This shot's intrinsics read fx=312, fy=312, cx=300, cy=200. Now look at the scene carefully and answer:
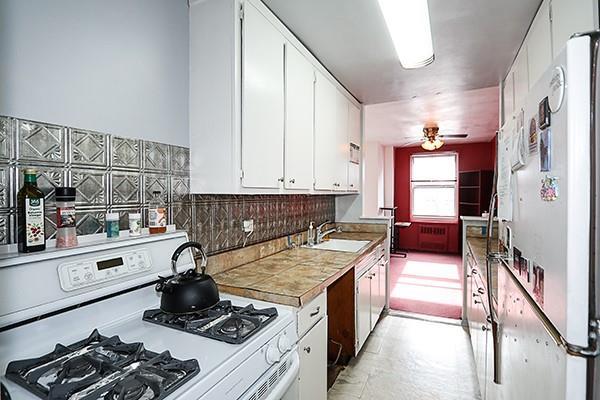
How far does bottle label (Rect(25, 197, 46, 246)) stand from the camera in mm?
958

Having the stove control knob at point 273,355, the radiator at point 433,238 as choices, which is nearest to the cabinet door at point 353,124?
the stove control knob at point 273,355

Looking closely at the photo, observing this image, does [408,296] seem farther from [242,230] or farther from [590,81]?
[590,81]

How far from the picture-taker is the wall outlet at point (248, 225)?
206 cm

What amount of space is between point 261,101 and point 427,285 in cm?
411

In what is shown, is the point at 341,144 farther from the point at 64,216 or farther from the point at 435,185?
the point at 435,185

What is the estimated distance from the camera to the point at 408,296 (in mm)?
4211

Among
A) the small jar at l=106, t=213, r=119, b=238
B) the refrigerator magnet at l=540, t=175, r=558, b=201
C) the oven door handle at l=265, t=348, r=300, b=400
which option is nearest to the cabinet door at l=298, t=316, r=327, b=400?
the oven door handle at l=265, t=348, r=300, b=400

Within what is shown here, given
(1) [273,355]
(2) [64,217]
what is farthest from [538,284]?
(2) [64,217]

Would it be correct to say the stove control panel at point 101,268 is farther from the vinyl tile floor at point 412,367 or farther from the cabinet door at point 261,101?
the vinyl tile floor at point 412,367

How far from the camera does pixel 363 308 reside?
2.56 metres

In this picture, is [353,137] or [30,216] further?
[353,137]

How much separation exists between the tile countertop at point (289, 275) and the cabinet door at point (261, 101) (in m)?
0.51

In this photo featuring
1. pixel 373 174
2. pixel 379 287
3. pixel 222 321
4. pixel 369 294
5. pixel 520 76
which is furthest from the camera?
pixel 373 174

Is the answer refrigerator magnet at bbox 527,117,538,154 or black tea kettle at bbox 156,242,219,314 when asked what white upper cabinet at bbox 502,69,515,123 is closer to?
refrigerator magnet at bbox 527,117,538,154
